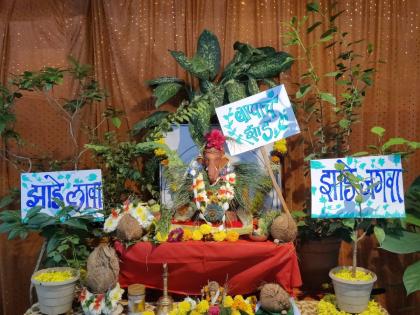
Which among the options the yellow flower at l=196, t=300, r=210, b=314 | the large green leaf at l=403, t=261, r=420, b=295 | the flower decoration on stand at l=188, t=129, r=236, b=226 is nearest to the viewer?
Answer: the yellow flower at l=196, t=300, r=210, b=314

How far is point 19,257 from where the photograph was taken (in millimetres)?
2469

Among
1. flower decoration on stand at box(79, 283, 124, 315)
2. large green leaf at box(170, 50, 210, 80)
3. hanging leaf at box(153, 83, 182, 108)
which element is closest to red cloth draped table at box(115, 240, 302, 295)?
flower decoration on stand at box(79, 283, 124, 315)

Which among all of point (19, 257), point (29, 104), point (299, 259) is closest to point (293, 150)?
point (299, 259)

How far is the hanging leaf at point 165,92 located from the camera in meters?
2.22

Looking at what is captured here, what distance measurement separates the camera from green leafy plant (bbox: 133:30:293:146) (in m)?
2.15

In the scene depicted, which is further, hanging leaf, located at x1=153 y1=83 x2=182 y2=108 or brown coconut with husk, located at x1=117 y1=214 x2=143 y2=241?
hanging leaf, located at x1=153 y1=83 x2=182 y2=108

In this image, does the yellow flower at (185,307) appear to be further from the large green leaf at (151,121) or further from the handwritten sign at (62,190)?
the large green leaf at (151,121)

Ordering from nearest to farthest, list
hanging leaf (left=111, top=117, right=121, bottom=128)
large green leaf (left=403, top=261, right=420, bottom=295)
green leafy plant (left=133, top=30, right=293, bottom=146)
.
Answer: large green leaf (left=403, top=261, right=420, bottom=295) < green leafy plant (left=133, top=30, right=293, bottom=146) < hanging leaf (left=111, top=117, right=121, bottom=128)

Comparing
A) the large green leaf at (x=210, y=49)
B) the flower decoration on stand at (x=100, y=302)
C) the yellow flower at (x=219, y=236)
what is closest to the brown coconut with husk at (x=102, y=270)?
the flower decoration on stand at (x=100, y=302)

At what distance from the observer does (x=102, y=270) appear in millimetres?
1754

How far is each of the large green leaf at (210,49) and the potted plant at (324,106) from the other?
41 centimetres

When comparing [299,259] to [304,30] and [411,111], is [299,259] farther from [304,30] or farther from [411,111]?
[304,30]

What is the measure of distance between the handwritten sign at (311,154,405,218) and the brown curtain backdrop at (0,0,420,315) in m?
0.55

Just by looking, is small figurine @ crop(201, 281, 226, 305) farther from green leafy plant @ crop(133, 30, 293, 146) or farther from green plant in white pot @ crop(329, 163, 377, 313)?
green leafy plant @ crop(133, 30, 293, 146)
